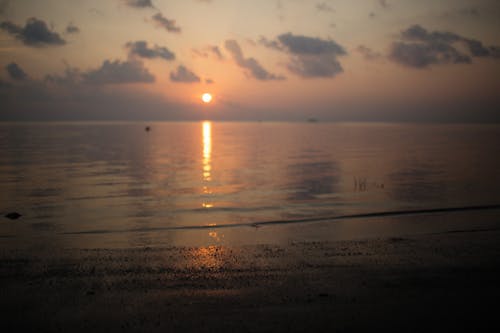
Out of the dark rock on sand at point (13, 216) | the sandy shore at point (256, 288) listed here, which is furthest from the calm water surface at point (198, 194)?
the sandy shore at point (256, 288)

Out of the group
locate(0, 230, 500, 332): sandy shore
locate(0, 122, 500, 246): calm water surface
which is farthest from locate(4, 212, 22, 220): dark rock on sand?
locate(0, 230, 500, 332): sandy shore

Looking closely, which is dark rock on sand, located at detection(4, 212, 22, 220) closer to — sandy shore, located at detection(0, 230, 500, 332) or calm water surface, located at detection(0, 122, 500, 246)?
calm water surface, located at detection(0, 122, 500, 246)

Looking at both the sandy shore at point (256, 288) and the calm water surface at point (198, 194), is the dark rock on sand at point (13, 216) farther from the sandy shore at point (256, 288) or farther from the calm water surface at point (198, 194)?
the sandy shore at point (256, 288)

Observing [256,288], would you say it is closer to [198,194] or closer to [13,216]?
[13,216]

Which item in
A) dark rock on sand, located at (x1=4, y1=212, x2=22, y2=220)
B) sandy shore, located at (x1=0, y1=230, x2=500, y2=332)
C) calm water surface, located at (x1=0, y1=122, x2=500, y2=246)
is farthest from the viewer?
dark rock on sand, located at (x1=4, y1=212, x2=22, y2=220)

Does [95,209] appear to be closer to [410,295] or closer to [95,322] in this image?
[95,322]

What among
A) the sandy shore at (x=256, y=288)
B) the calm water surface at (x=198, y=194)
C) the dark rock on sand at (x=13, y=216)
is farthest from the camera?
the dark rock on sand at (x=13, y=216)

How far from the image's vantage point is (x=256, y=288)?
481 inches

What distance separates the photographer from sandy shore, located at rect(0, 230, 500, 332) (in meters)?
10.2

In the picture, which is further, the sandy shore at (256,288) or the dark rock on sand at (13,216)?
the dark rock on sand at (13,216)

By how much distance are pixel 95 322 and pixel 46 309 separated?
1729mm

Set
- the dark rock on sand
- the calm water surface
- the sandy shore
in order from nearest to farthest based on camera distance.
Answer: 1. the sandy shore
2. the calm water surface
3. the dark rock on sand

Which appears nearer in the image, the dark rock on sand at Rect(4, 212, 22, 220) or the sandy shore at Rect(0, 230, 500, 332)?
the sandy shore at Rect(0, 230, 500, 332)

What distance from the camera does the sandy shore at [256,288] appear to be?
10203mm
